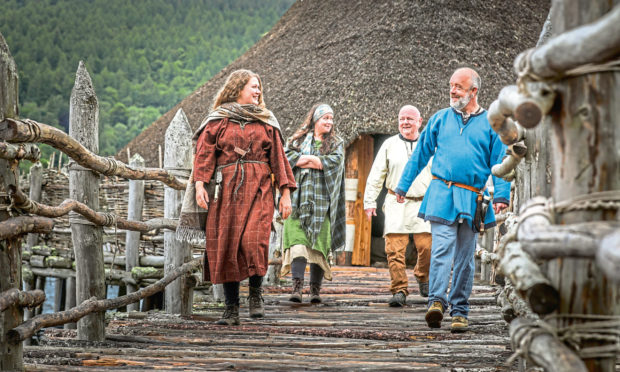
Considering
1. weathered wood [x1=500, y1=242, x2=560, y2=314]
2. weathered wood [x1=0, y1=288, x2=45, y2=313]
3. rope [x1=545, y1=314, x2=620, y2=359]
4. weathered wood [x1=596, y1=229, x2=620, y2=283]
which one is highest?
weathered wood [x1=596, y1=229, x2=620, y2=283]

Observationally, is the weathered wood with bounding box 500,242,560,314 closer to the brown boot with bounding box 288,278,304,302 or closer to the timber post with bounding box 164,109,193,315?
the timber post with bounding box 164,109,193,315

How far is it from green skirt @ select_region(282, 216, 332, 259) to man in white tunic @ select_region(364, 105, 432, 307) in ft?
1.28

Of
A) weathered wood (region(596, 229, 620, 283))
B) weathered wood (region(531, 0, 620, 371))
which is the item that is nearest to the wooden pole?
weathered wood (region(531, 0, 620, 371))

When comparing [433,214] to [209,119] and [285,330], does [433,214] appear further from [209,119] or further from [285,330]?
[209,119]

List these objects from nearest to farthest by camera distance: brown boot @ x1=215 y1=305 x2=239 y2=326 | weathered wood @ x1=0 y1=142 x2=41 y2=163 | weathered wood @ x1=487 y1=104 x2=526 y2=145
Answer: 1. weathered wood @ x1=487 y1=104 x2=526 y2=145
2. weathered wood @ x1=0 y1=142 x2=41 y2=163
3. brown boot @ x1=215 y1=305 x2=239 y2=326

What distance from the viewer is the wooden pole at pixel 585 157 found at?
6.13ft

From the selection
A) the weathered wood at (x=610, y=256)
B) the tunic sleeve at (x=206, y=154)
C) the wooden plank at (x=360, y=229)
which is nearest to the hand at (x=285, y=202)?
the tunic sleeve at (x=206, y=154)

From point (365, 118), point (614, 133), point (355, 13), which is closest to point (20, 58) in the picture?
point (355, 13)

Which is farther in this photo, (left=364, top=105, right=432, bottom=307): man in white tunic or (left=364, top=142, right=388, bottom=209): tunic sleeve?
(left=364, top=142, right=388, bottom=209): tunic sleeve

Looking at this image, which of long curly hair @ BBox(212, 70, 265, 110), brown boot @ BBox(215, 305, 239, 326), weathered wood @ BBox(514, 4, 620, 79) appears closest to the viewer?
weathered wood @ BBox(514, 4, 620, 79)

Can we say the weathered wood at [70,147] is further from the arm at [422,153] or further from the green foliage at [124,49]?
the green foliage at [124,49]

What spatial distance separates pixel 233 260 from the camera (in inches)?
194

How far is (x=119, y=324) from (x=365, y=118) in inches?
285

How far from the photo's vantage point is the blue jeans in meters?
4.79
